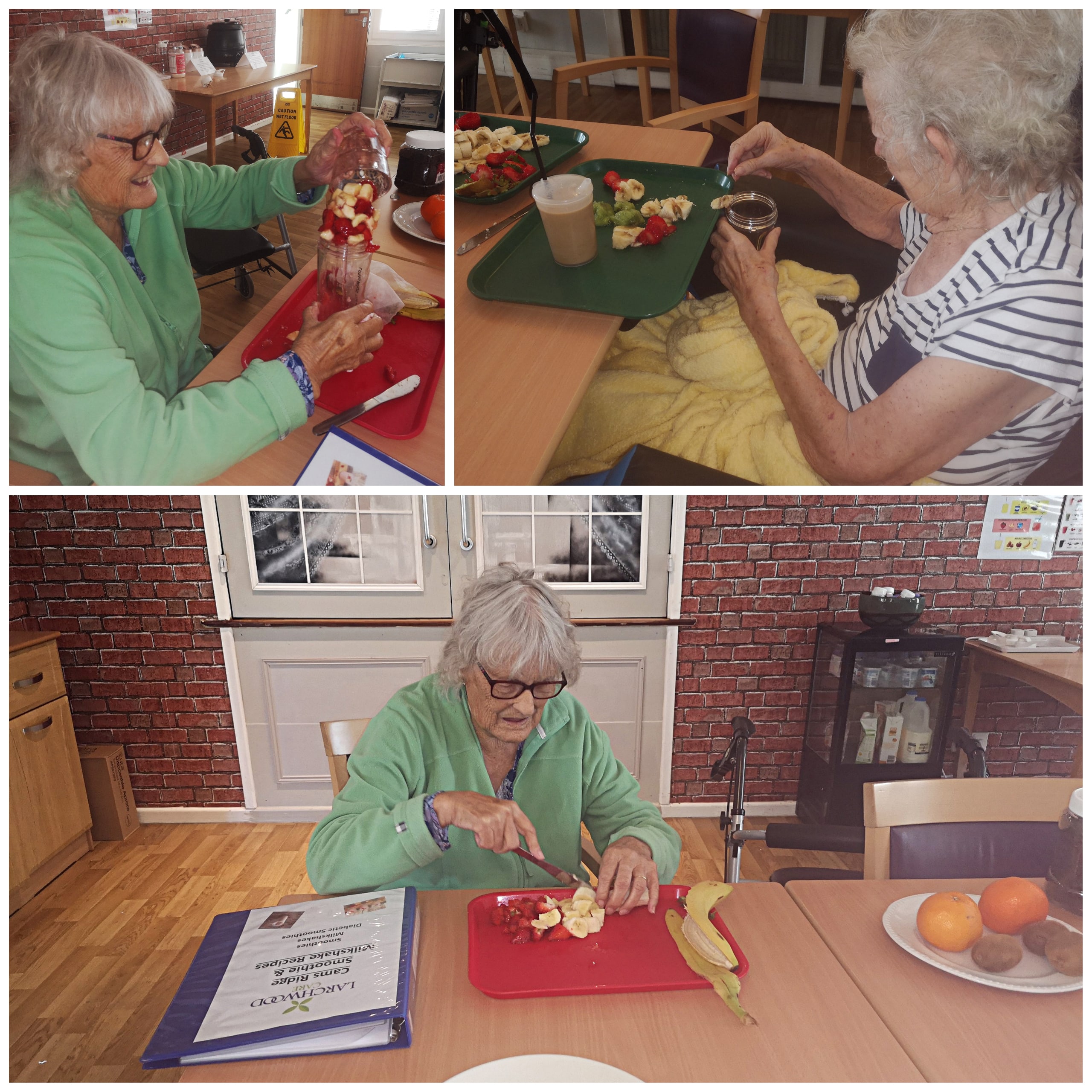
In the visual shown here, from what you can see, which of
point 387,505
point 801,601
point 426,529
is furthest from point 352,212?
point 801,601

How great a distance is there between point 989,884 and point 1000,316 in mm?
963

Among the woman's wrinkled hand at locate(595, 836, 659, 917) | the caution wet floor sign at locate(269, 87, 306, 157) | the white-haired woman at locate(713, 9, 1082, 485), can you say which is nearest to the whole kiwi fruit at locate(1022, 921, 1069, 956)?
the woman's wrinkled hand at locate(595, 836, 659, 917)

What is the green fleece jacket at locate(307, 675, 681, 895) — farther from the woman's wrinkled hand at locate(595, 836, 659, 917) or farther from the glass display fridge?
the glass display fridge

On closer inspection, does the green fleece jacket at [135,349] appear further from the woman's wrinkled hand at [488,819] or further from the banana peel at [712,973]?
the banana peel at [712,973]

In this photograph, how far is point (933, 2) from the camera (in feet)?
3.85

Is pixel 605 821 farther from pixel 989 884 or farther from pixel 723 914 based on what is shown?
pixel 989 884

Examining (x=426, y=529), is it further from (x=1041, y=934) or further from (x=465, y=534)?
(x=1041, y=934)

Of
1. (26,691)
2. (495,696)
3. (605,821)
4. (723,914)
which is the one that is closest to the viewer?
→ (723,914)

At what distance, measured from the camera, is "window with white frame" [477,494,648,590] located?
316 cm

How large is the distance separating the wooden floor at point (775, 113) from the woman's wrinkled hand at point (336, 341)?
0.39m

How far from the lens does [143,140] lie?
1.11 metres

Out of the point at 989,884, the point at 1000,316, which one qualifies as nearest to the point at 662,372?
the point at 1000,316

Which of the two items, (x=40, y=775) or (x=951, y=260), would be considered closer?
(x=951, y=260)

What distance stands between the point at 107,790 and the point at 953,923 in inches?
121
